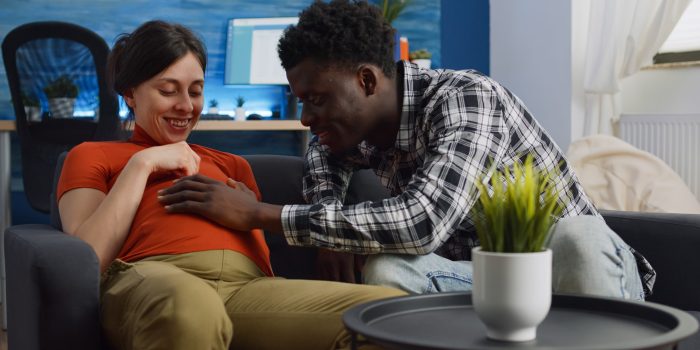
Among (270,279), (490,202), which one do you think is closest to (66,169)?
(270,279)

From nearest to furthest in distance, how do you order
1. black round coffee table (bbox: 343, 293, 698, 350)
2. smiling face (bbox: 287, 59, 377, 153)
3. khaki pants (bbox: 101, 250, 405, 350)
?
black round coffee table (bbox: 343, 293, 698, 350), khaki pants (bbox: 101, 250, 405, 350), smiling face (bbox: 287, 59, 377, 153)

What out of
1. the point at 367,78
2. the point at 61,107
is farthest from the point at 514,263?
the point at 61,107

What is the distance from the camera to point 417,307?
4.25 ft

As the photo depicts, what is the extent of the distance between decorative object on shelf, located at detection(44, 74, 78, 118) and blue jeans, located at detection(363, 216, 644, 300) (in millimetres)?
2326

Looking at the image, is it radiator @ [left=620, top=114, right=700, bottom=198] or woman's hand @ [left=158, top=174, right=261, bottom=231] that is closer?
woman's hand @ [left=158, top=174, right=261, bottom=231]

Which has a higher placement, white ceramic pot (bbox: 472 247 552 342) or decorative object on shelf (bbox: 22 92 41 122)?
decorative object on shelf (bbox: 22 92 41 122)

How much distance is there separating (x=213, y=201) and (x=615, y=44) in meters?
2.78

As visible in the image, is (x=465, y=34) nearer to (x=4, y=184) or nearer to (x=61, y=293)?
(x=4, y=184)

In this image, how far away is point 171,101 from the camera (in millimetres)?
1903

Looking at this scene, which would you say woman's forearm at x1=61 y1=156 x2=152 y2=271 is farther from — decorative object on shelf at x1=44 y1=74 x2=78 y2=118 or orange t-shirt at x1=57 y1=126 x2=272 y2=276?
decorative object on shelf at x1=44 y1=74 x2=78 y2=118

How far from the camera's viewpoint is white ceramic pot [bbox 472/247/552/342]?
1074 millimetres

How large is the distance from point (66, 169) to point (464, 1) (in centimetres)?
329

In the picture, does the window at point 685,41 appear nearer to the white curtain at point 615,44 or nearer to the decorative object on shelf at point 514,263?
the white curtain at point 615,44

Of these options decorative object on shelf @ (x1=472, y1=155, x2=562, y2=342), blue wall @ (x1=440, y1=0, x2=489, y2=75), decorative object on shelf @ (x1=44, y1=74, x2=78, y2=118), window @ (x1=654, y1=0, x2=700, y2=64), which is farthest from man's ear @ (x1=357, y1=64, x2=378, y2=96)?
blue wall @ (x1=440, y1=0, x2=489, y2=75)
